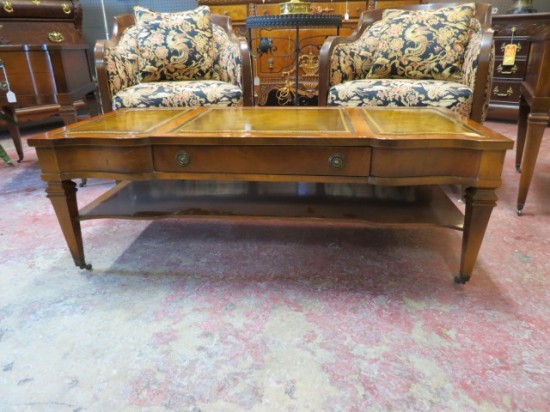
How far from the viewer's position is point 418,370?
836 mm

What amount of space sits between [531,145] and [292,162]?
109cm

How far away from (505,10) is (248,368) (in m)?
3.78

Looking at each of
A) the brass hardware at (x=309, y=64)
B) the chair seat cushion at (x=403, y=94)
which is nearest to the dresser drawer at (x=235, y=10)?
the brass hardware at (x=309, y=64)

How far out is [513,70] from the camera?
3.04m

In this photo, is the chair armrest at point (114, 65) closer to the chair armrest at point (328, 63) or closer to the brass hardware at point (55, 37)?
the chair armrest at point (328, 63)

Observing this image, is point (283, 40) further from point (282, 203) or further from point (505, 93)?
point (282, 203)

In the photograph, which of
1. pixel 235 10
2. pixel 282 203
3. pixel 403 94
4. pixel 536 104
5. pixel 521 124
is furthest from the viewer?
pixel 235 10

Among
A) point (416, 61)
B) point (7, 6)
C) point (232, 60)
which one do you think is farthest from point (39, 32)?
point (416, 61)

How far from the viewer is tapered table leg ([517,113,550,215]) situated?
151 cm

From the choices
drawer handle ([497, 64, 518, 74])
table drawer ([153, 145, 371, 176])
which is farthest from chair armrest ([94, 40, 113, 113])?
drawer handle ([497, 64, 518, 74])

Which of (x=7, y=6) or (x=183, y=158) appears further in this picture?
(x=7, y=6)

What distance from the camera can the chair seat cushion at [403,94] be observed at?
1725 mm

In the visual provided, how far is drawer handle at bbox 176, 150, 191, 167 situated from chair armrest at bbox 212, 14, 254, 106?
42.5 inches

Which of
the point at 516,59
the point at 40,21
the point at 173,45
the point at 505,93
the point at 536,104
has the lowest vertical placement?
the point at 505,93
